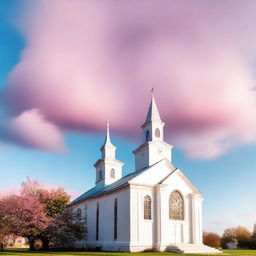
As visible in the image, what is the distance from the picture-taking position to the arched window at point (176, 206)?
41.1 metres

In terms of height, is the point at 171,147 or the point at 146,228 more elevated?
the point at 171,147

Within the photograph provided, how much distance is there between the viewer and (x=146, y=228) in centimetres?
3891

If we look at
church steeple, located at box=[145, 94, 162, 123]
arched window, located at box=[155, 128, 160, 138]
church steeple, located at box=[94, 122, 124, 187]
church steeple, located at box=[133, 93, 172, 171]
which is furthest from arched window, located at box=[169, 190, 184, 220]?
church steeple, located at box=[94, 122, 124, 187]

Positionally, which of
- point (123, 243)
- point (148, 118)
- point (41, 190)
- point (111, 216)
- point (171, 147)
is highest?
point (148, 118)

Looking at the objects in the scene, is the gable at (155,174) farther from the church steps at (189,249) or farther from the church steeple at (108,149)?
the church steeple at (108,149)

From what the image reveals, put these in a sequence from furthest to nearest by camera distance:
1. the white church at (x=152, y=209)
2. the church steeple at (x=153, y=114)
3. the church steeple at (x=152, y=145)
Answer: the church steeple at (x=153, y=114) → the church steeple at (x=152, y=145) → the white church at (x=152, y=209)

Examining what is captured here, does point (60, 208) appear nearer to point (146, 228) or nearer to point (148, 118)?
point (146, 228)

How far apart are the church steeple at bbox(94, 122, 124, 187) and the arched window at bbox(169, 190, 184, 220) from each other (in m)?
16.1

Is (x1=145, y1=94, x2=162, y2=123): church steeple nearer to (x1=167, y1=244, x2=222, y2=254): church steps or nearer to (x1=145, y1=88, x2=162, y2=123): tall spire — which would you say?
(x1=145, y1=88, x2=162, y2=123): tall spire

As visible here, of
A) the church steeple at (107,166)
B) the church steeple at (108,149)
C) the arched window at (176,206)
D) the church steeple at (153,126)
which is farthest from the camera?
the church steeple at (108,149)

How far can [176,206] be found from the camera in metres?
41.6

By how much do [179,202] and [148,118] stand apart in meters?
12.8

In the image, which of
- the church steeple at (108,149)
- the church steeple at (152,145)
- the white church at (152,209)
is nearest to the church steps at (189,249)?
the white church at (152,209)

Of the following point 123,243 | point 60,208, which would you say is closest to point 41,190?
point 60,208
